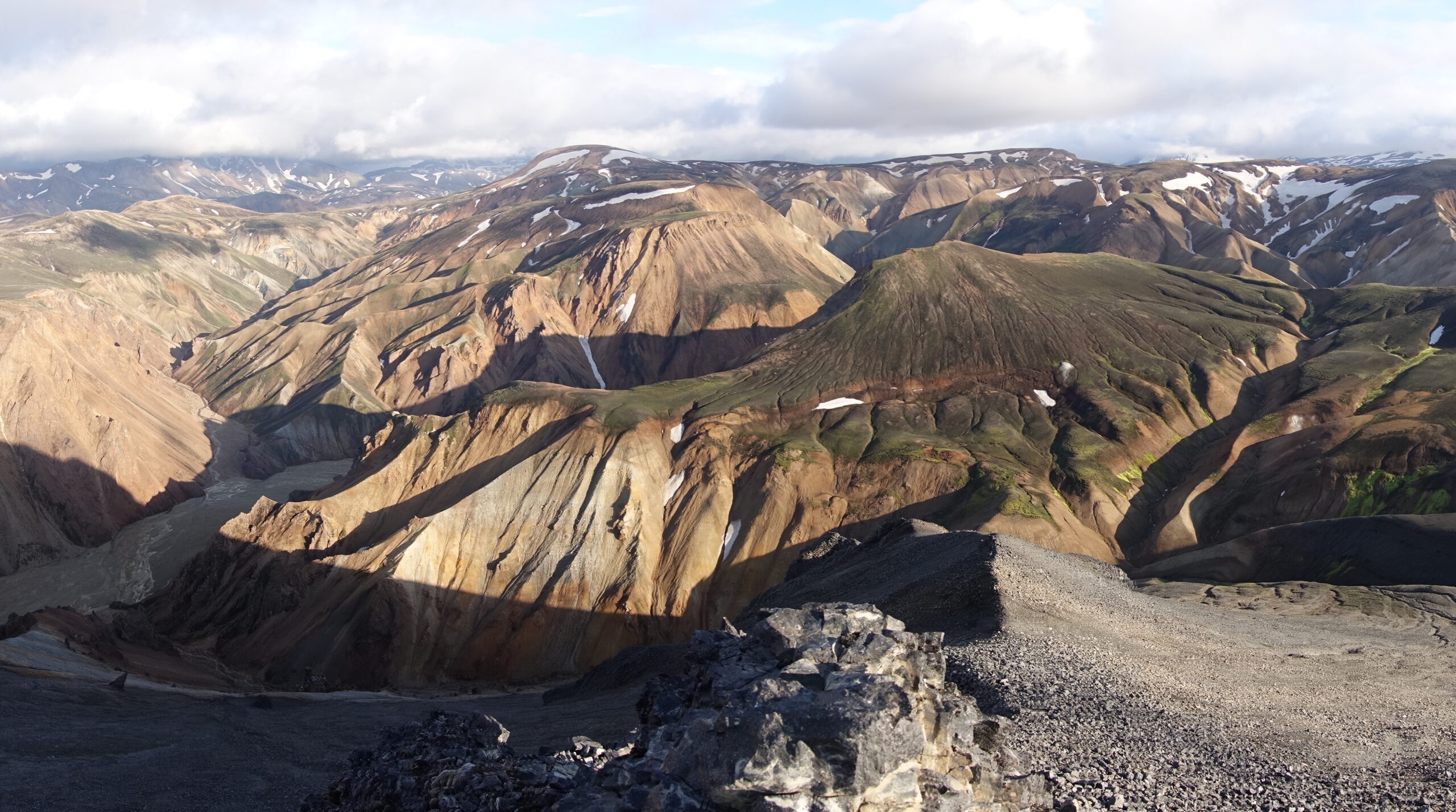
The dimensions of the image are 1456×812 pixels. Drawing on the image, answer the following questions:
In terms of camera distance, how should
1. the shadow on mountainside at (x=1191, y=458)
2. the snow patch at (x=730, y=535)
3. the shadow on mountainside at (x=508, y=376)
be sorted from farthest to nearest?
1. the shadow on mountainside at (x=508, y=376)
2. the snow patch at (x=730, y=535)
3. the shadow on mountainside at (x=1191, y=458)

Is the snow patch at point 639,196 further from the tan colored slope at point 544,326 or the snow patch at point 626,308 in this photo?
the snow patch at point 626,308

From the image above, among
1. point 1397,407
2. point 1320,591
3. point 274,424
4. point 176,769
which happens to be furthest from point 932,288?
point 274,424

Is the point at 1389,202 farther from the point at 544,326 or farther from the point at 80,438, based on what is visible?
the point at 80,438

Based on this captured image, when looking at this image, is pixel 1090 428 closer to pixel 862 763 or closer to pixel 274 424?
pixel 862 763

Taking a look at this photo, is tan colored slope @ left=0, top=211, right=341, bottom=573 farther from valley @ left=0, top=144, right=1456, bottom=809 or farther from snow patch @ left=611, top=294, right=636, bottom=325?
snow patch @ left=611, top=294, right=636, bottom=325

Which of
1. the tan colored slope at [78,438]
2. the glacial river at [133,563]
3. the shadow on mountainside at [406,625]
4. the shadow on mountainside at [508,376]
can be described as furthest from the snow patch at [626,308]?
the shadow on mountainside at [406,625]

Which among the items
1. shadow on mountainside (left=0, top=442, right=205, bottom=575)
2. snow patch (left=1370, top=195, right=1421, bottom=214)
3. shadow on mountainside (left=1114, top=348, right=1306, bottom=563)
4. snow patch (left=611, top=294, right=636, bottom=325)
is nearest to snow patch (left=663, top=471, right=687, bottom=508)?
shadow on mountainside (left=1114, top=348, right=1306, bottom=563)
